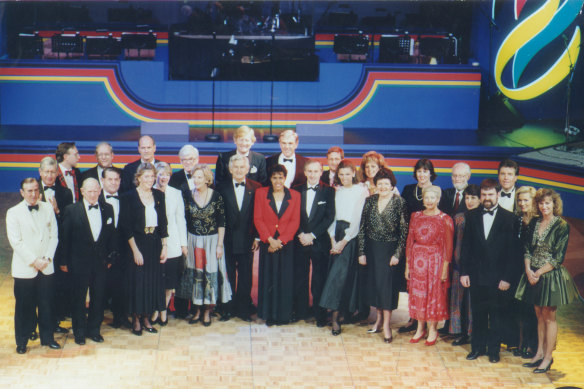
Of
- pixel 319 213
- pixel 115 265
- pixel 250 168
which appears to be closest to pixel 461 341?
pixel 319 213

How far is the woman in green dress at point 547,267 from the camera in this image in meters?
5.05

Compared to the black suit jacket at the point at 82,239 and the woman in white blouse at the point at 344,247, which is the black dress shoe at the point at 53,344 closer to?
the black suit jacket at the point at 82,239

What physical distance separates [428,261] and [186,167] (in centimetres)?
202

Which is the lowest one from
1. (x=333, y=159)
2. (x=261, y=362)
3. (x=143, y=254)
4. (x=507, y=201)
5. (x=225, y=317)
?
(x=261, y=362)

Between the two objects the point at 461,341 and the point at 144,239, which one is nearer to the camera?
the point at 144,239

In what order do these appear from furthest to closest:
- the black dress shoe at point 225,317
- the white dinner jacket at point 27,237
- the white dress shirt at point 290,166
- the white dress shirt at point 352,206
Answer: the white dress shirt at point 290,166
the black dress shoe at point 225,317
the white dress shirt at point 352,206
the white dinner jacket at point 27,237

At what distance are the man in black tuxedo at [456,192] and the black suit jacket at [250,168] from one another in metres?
1.56

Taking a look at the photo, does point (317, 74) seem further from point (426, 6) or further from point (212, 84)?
point (426, 6)

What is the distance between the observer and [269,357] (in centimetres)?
535

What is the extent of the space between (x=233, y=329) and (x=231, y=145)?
376cm

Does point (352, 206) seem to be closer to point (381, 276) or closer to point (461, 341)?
point (381, 276)

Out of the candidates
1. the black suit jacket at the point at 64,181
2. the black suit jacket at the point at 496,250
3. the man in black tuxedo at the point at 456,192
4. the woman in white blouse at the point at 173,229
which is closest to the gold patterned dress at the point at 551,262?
the black suit jacket at the point at 496,250

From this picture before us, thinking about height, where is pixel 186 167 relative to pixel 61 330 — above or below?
above

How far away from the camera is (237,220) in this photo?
5.84 metres
